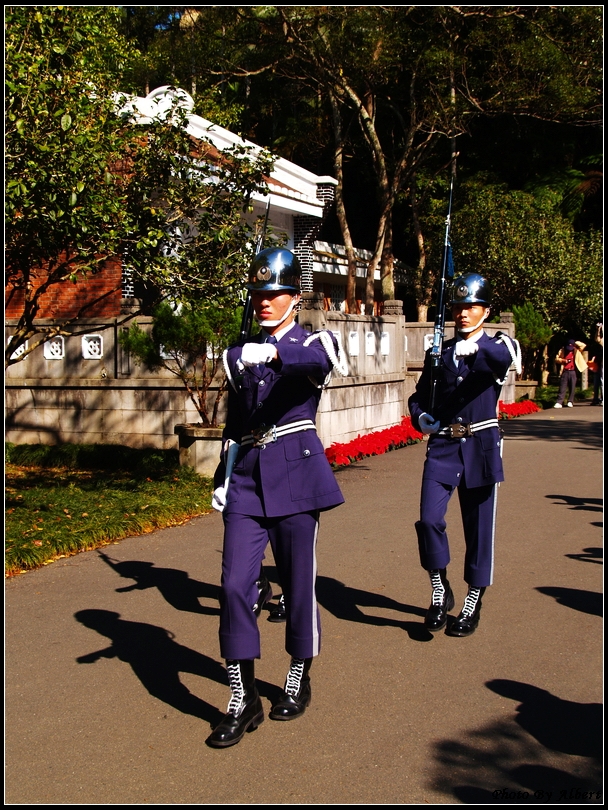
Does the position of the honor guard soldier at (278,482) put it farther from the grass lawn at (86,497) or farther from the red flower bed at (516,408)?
the red flower bed at (516,408)

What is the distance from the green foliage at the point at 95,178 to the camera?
7.53 meters

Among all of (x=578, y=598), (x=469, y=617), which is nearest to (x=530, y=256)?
(x=578, y=598)

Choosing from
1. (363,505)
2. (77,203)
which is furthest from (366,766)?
(363,505)

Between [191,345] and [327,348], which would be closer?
[327,348]

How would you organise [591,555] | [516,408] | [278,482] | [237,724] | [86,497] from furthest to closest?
[516,408] → [86,497] → [591,555] → [278,482] → [237,724]

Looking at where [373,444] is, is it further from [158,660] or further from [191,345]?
[158,660]

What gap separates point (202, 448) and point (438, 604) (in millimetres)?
5833

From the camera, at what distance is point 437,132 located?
2389cm

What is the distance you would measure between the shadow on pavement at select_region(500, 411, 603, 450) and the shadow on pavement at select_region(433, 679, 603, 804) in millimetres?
11337

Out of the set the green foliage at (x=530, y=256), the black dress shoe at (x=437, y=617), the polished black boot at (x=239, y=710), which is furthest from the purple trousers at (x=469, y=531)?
the green foliage at (x=530, y=256)

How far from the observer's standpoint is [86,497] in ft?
33.6

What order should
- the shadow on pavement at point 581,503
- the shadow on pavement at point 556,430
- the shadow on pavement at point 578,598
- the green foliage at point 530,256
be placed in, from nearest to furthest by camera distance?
1. the shadow on pavement at point 578,598
2. the shadow on pavement at point 581,503
3. the shadow on pavement at point 556,430
4. the green foliage at point 530,256

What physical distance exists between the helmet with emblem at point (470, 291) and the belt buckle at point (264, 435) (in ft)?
5.73

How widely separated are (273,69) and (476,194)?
27.3ft
